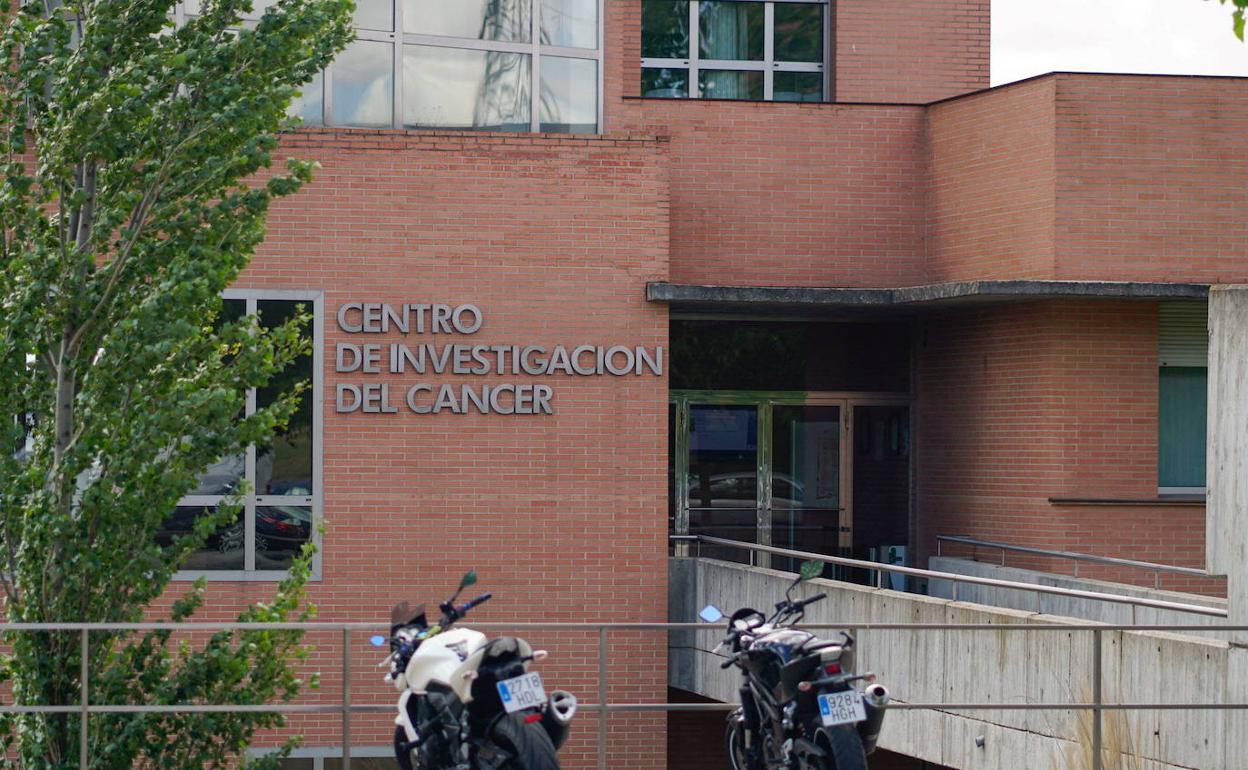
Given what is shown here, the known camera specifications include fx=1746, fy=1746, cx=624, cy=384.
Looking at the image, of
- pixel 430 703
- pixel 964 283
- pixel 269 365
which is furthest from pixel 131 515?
pixel 964 283

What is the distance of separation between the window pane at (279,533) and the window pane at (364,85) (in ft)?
11.6

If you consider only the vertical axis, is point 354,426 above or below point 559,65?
below

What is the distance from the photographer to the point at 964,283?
16.6 metres

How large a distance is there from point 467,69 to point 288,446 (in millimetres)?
3783

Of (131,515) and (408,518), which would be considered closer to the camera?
(131,515)

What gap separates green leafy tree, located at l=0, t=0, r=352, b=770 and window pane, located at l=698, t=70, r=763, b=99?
9.64 meters

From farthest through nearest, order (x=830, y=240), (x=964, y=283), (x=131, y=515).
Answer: (x=830, y=240) < (x=964, y=283) < (x=131, y=515)

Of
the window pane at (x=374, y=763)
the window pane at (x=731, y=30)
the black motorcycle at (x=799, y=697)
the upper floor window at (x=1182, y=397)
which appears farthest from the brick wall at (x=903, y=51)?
the black motorcycle at (x=799, y=697)

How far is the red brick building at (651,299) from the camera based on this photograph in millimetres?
15539

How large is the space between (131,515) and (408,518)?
17.7ft

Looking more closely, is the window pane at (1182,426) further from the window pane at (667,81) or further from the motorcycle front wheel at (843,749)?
the motorcycle front wheel at (843,749)

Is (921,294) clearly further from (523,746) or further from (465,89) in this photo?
(523,746)

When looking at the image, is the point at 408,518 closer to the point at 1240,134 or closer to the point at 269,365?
the point at 269,365

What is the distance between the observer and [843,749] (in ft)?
26.6
